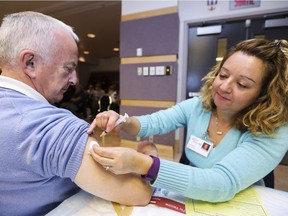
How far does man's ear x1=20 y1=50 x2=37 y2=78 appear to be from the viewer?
0.60m

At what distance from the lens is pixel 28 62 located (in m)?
0.62

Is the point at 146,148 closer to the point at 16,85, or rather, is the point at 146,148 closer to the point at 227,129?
the point at 227,129

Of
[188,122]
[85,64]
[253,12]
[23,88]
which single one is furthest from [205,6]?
[85,64]

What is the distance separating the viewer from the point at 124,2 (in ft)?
10.2

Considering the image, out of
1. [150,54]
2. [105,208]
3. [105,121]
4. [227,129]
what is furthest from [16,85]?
[150,54]

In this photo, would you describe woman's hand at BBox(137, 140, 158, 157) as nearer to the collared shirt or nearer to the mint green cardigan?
the mint green cardigan

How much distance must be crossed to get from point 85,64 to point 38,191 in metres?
11.3

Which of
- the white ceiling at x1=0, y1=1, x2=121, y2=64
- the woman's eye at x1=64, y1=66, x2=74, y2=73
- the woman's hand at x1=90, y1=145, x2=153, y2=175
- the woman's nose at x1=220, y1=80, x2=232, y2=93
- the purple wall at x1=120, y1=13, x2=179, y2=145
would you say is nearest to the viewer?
the woman's hand at x1=90, y1=145, x2=153, y2=175

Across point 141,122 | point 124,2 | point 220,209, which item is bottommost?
point 220,209

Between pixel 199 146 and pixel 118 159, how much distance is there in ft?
1.70

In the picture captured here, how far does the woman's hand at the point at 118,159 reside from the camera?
0.51 metres

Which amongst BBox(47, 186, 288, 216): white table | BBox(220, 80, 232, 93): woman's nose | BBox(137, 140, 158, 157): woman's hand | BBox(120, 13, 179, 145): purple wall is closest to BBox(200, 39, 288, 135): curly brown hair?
BBox(220, 80, 232, 93): woman's nose

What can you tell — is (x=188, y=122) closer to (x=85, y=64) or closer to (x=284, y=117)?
(x=284, y=117)

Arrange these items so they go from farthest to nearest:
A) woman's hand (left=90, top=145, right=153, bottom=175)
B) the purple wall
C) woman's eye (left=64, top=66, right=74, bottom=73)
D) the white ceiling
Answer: the white ceiling, the purple wall, woman's eye (left=64, top=66, right=74, bottom=73), woman's hand (left=90, top=145, right=153, bottom=175)
